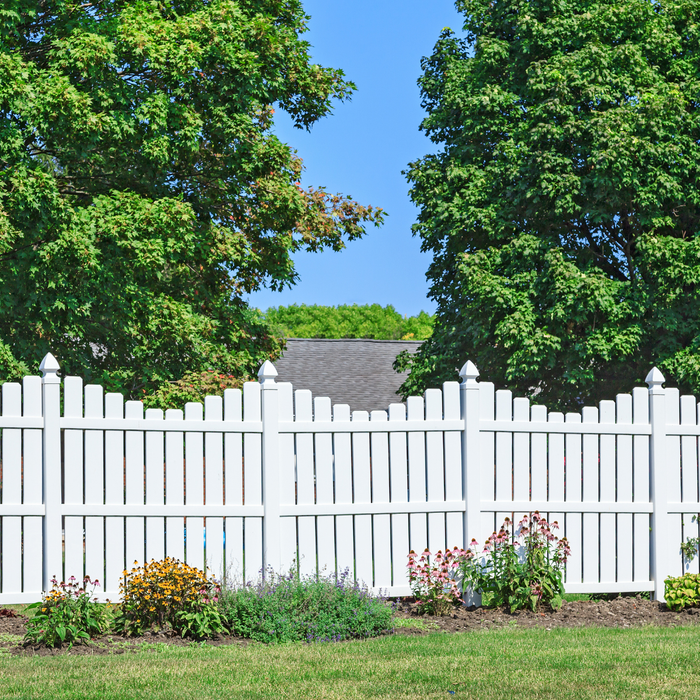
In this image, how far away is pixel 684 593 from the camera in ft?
27.3

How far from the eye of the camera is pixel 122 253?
12.9 metres

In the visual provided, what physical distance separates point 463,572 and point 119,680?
355 centimetres

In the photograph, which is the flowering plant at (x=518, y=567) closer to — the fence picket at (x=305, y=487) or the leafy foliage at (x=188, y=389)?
the fence picket at (x=305, y=487)

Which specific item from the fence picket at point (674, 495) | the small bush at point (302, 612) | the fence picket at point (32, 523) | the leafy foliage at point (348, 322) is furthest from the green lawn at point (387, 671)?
the leafy foliage at point (348, 322)

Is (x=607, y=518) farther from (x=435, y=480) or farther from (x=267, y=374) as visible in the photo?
(x=267, y=374)

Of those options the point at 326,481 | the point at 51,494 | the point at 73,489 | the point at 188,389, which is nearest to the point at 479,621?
the point at 326,481

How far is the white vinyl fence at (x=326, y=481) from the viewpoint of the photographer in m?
7.32

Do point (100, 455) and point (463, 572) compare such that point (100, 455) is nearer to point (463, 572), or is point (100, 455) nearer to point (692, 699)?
point (463, 572)

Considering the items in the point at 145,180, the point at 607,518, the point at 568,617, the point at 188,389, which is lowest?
the point at 568,617

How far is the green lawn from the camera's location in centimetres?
517

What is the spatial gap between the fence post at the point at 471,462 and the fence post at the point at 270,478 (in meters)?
1.74

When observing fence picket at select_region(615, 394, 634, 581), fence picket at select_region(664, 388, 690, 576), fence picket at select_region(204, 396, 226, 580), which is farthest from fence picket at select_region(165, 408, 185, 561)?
fence picket at select_region(664, 388, 690, 576)

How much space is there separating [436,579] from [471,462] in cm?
109

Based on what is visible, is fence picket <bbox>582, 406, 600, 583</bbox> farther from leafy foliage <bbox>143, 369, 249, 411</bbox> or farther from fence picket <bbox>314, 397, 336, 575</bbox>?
leafy foliage <bbox>143, 369, 249, 411</bbox>
